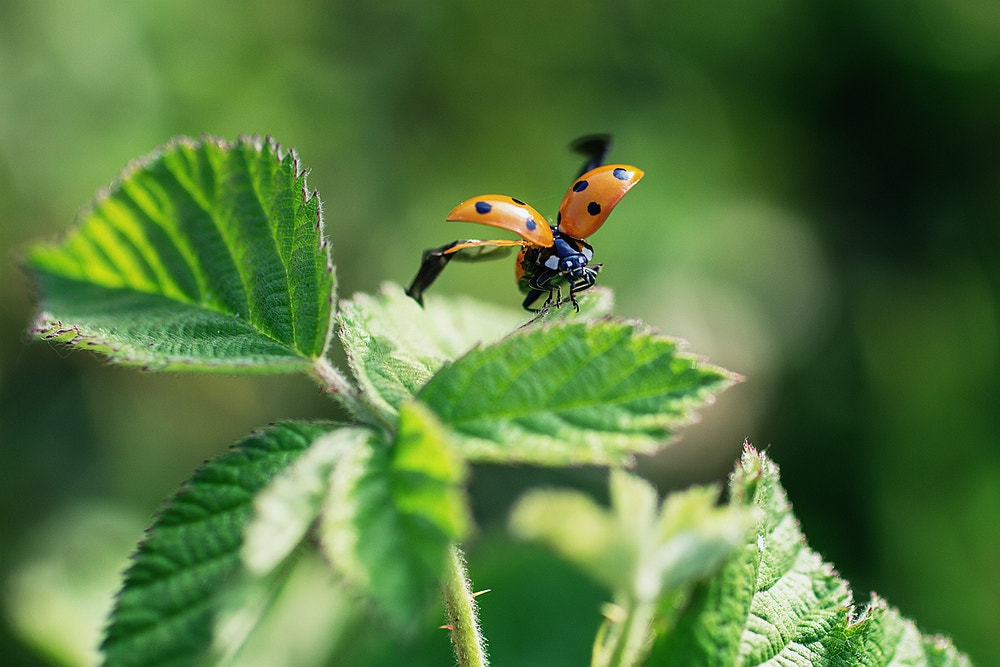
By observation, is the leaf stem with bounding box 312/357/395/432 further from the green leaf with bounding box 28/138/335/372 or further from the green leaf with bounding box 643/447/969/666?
the green leaf with bounding box 643/447/969/666

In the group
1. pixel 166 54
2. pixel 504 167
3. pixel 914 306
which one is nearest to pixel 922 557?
pixel 914 306

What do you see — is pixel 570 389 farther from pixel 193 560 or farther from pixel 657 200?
pixel 657 200

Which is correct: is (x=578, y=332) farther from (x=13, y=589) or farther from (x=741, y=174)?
(x=741, y=174)

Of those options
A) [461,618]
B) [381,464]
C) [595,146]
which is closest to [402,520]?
[381,464]

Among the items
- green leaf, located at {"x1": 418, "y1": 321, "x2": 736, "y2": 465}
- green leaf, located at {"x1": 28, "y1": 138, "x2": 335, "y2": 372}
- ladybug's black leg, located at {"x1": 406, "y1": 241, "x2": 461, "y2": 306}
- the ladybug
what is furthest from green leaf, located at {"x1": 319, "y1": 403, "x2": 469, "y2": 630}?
the ladybug

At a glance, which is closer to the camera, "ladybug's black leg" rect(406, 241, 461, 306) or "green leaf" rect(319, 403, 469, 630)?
"green leaf" rect(319, 403, 469, 630)

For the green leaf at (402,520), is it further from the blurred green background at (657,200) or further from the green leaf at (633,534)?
the blurred green background at (657,200)
